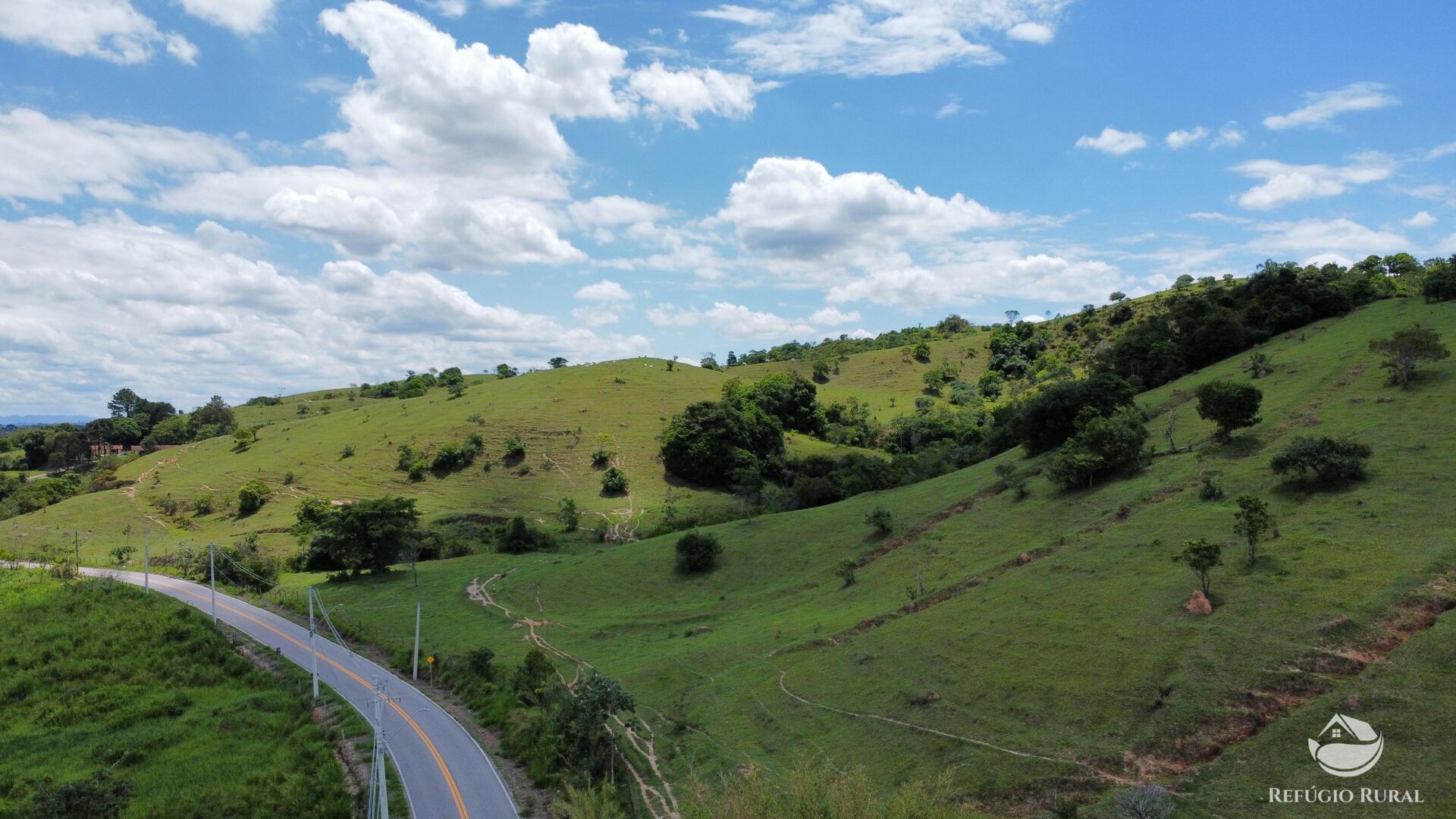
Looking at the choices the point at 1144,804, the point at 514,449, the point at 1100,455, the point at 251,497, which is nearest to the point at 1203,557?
the point at 1144,804

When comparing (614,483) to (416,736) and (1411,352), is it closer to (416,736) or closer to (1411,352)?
(416,736)

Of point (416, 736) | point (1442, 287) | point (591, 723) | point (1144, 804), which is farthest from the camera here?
point (1442, 287)

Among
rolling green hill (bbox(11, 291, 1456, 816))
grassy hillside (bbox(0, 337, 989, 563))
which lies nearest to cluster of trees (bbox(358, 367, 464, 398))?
grassy hillside (bbox(0, 337, 989, 563))

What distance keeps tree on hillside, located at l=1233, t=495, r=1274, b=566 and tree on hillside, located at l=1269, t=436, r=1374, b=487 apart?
5.74 meters

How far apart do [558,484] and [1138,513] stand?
7167 cm

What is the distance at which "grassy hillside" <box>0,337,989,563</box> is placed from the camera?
87.9 meters

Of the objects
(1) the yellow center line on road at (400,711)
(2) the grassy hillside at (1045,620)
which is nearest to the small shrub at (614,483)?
(2) the grassy hillside at (1045,620)

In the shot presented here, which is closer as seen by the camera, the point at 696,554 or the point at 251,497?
the point at 696,554

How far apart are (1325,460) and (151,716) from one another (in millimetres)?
61875

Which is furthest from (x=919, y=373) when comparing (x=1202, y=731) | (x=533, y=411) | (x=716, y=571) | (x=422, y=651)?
(x=1202, y=731)

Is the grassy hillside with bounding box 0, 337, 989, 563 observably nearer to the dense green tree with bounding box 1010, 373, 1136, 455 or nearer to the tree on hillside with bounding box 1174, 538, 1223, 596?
the dense green tree with bounding box 1010, 373, 1136, 455

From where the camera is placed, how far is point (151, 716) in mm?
40312

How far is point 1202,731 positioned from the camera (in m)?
22.8

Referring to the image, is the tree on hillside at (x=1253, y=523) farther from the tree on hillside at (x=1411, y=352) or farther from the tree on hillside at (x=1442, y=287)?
the tree on hillside at (x=1442, y=287)
